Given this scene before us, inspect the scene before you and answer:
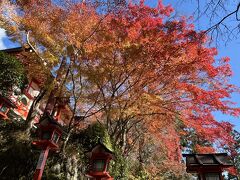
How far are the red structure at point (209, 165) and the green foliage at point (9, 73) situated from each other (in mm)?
10254

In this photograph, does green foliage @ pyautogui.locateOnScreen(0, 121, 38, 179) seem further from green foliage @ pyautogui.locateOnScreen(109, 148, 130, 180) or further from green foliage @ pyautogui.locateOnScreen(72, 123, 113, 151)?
green foliage @ pyautogui.locateOnScreen(109, 148, 130, 180)

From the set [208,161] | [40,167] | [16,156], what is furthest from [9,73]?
[208,161]

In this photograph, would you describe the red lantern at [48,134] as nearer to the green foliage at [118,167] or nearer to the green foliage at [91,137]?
the green foliage at [91,137]

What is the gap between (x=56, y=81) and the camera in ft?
42.4

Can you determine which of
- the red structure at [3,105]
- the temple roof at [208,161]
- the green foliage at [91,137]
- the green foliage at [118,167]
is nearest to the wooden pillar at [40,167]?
the red structure at [3,105]

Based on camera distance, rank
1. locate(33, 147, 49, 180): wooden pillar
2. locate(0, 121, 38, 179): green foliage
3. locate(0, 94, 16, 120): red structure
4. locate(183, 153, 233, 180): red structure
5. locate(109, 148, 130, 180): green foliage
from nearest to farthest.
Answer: locate(183, 153, 233, 180): red structure, locate(33, 147, 49, 180): wooden pillar, locate(0, 94, 16, 120): red structure, locate(0, 121, 38, 179): green foliage, locate(109, 148, 130, 180): green foliage

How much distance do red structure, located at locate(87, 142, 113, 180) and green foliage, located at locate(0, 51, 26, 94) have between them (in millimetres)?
6871

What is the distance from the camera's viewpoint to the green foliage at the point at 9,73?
12.9 m

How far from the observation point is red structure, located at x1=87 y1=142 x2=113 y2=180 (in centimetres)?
861

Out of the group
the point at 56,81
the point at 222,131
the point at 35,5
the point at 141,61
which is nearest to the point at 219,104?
the point at 222,131

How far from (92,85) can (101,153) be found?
518cm

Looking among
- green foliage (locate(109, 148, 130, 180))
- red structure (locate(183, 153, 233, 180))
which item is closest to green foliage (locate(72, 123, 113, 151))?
green foliage (locate(109, 148, 130, 180))

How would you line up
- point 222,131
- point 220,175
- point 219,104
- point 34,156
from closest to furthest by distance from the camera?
point 220,175 < point 34,156 < point 219,104 < point 222,131

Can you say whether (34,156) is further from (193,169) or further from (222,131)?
(222,131)
